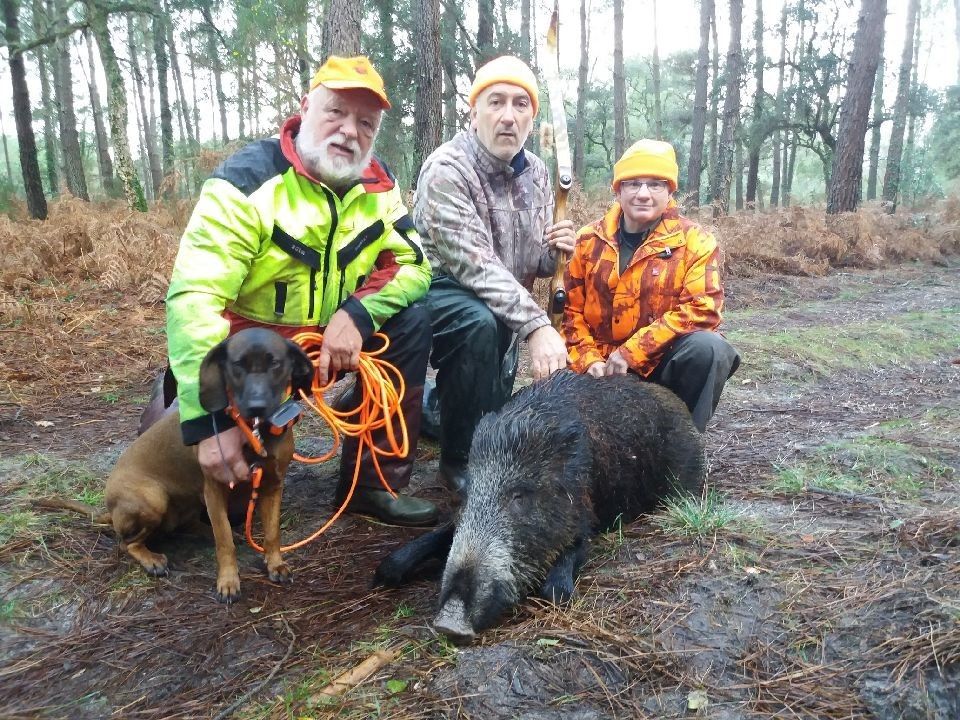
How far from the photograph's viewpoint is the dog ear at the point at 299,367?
274 cm

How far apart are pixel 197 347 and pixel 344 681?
4.60 ft

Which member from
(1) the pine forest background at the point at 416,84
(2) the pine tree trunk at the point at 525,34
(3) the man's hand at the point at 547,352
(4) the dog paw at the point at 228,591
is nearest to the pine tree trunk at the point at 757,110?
(1) the pine forest background at the point at 416,84

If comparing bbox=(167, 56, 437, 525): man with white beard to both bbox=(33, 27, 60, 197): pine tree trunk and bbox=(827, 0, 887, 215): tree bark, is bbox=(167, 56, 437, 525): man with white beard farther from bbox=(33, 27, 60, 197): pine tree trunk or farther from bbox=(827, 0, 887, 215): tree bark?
bbox=(33, 27, 60, 197): pine tree trunk

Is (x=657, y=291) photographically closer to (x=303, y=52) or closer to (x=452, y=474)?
(x=452, y=474)

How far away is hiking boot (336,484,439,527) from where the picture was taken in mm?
3555

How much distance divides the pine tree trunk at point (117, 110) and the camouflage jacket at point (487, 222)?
34.1ft

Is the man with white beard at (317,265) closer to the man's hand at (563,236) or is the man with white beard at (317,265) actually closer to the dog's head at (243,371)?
the dog's head at (243,371)

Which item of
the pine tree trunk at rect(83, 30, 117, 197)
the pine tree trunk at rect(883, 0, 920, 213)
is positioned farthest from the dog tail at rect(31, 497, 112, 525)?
the pine tree trunk at rect(883, 0, 920, 213)

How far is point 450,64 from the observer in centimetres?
1527

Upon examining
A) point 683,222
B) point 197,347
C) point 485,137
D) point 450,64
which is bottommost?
point 197,347

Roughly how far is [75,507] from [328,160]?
2100 mm

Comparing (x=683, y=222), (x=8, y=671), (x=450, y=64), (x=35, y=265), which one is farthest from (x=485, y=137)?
(x=450, y=64)

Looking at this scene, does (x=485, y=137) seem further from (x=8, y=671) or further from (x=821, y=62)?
(x=821, y=62)

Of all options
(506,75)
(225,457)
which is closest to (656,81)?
(506,75)
